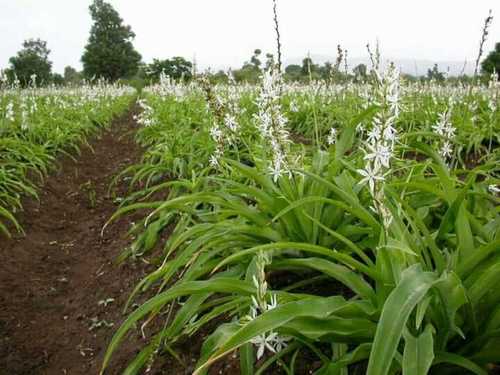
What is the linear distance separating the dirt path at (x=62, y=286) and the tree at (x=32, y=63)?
24306mm

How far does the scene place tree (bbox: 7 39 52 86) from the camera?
39.9 m

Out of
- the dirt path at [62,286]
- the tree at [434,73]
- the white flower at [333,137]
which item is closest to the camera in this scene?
the dirt path at [62,286]

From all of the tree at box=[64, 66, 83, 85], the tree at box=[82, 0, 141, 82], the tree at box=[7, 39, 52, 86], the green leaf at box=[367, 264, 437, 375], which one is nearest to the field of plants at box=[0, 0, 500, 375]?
the green leaf at box=[367, 264, 437, 375]

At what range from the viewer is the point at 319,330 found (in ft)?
5.43

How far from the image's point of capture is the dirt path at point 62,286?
3.07 meters

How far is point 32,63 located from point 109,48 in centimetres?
2410

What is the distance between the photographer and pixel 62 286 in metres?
4.14

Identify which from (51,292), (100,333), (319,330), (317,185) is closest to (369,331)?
(319,330)

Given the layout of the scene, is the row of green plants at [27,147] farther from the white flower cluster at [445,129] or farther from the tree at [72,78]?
the tree at [72,78]

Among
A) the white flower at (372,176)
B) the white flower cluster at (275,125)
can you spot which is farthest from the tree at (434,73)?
the white flower at (372,176)

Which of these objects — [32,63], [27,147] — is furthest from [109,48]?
[27,147]

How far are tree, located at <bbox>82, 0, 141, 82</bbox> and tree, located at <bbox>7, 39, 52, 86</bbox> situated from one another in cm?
702

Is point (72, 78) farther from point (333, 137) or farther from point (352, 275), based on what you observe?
point (352, 275)

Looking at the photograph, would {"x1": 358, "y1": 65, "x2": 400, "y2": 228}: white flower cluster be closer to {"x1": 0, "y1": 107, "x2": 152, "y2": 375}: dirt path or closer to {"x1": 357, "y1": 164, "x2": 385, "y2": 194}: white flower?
{"x1": 357, "y1": 164, "x2": 385, "y2": 194}: white flower
